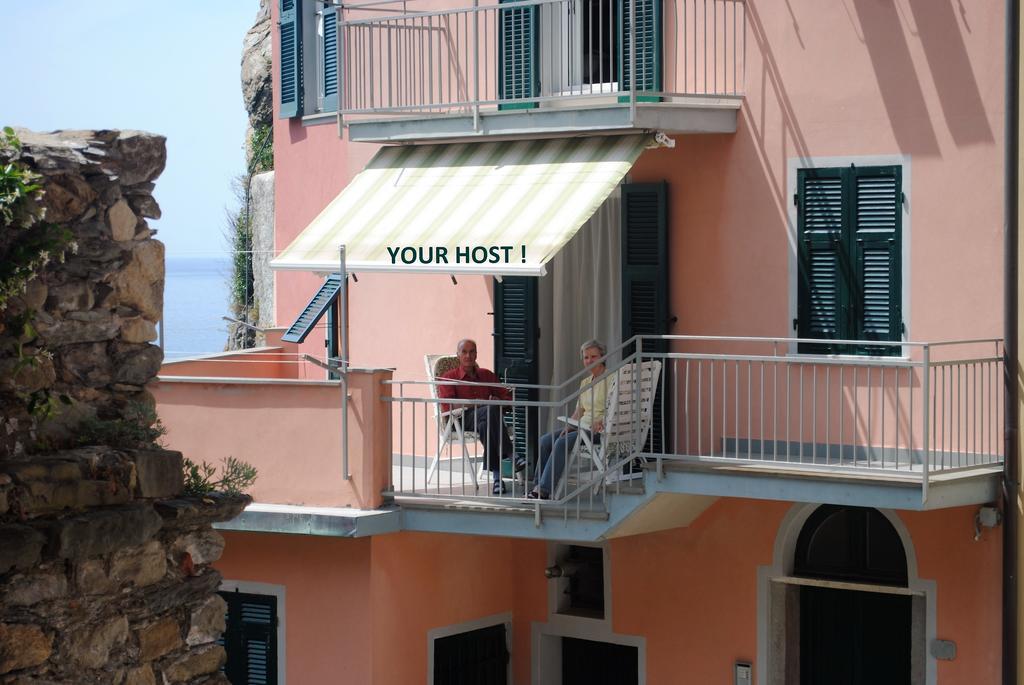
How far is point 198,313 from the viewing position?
340ft

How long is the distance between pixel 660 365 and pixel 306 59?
6.15m

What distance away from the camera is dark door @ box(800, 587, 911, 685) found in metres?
14.4

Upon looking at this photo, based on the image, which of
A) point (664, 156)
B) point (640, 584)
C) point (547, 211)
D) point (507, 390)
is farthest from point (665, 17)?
point (640, 584)

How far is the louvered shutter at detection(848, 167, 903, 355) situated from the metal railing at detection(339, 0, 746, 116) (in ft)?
4.64

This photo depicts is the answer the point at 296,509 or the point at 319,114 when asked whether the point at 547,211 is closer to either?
the point at 296,509

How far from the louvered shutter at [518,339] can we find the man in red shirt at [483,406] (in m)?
0.68

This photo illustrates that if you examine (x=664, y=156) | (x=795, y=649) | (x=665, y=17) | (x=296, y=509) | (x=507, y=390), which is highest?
(x=665, y=17)

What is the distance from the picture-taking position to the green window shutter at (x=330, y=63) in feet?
57.4

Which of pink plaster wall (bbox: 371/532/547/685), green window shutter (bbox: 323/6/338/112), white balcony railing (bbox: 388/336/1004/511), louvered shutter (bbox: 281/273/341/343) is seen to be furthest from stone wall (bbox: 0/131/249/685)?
green window shutter (bbox: 323/6/338/112)

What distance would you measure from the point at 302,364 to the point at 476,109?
4.86 m

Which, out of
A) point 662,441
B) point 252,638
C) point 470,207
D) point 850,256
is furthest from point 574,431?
point 252,638

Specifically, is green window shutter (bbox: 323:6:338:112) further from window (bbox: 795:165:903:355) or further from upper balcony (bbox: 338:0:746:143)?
window (bbox: 795:165:903:355)

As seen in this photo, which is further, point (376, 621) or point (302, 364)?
point (302, 364)

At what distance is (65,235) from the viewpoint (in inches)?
296
